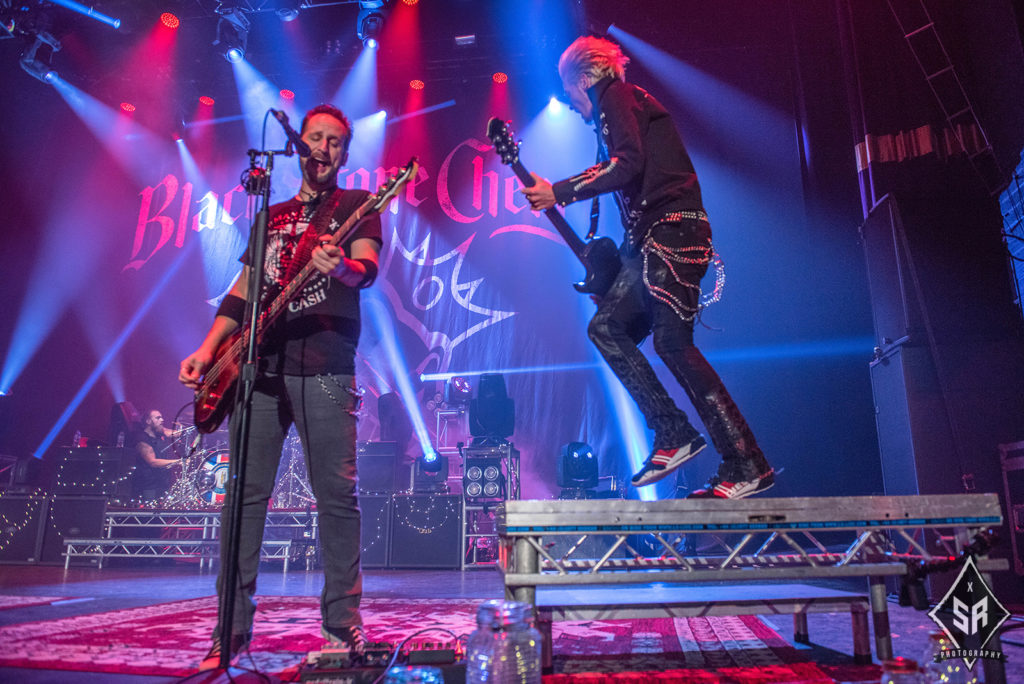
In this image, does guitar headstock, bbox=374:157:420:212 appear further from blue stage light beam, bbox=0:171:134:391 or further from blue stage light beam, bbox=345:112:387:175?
blue stage light beam, bbox=0:171:134:391

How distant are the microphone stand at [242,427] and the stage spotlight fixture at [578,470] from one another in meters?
4.93

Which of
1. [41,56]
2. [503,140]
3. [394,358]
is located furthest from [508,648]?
[41,56]

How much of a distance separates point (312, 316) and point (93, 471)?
7.26 metres

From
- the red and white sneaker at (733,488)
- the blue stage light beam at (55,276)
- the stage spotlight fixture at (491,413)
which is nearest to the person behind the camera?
the red and white sneaker at (733,488)

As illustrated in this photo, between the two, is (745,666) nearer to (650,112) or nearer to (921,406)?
(650,112)

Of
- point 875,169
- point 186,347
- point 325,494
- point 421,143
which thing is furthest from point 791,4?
point 186,347

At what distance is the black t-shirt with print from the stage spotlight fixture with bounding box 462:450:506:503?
489 cm

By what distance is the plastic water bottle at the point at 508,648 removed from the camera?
76.7 inches

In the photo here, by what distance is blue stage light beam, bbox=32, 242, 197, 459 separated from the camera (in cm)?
939

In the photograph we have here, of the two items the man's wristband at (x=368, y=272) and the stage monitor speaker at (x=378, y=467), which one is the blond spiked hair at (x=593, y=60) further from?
the stage monitor speaker at (x=378, y=467)

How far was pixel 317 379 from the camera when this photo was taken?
2.34m

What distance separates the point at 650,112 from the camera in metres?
2.73

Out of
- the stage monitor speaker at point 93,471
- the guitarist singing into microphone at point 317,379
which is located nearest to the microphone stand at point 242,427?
the guitarist singing into microphone at point 317,379

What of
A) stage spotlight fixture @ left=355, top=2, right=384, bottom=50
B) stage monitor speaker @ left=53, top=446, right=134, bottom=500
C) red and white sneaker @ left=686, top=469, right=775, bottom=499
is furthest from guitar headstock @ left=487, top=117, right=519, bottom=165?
stage monitor speaker @ left=53, top=446, right=134, bottom=500
